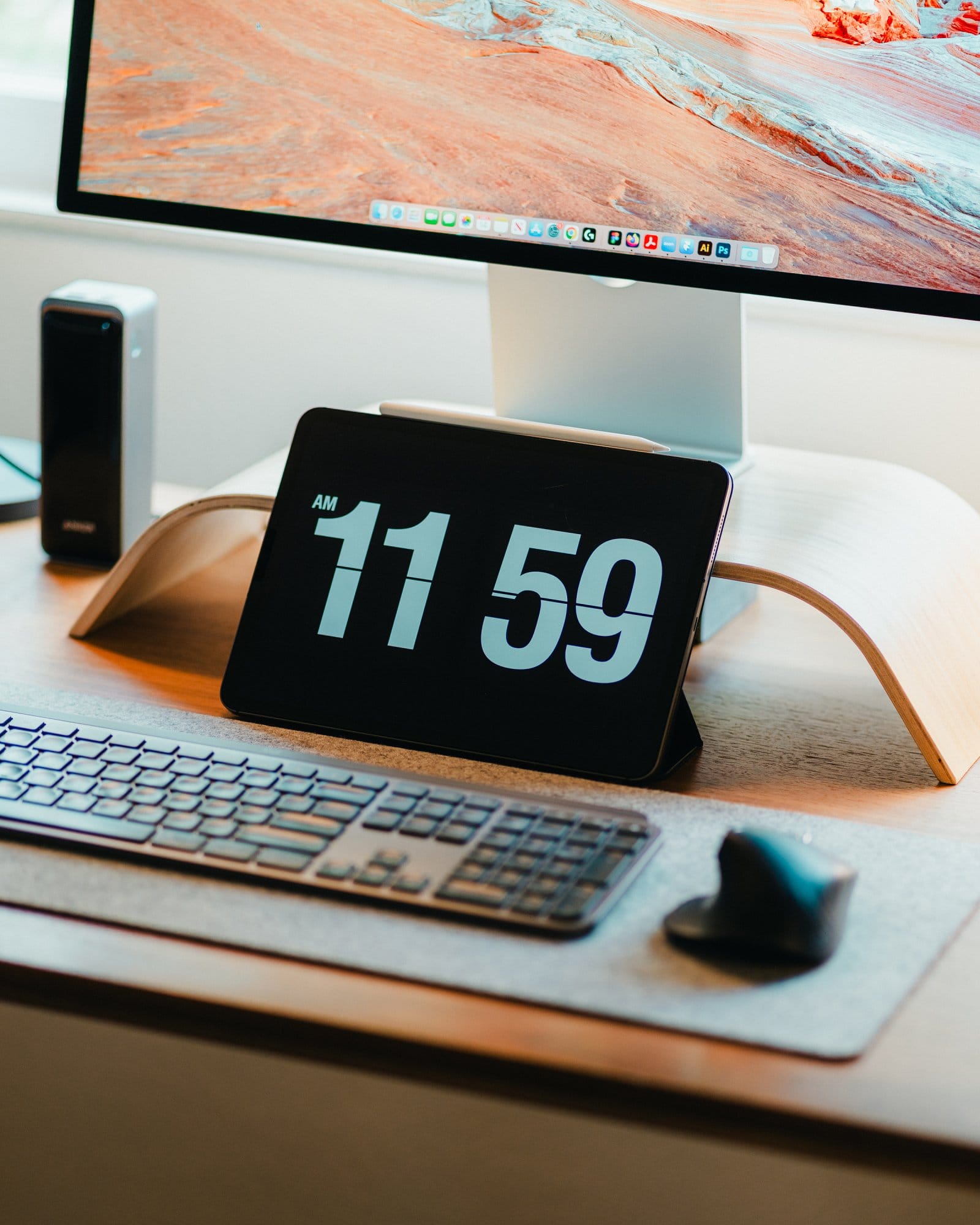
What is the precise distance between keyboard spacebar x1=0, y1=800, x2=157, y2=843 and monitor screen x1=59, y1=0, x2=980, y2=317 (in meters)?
0.40

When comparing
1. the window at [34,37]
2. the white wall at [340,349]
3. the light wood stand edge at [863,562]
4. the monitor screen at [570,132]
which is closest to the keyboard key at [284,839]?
the light wood stand edge at [863,562]

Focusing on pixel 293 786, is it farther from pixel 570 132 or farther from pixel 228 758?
pixel 570 132

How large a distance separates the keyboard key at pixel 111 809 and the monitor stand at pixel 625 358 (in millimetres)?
421

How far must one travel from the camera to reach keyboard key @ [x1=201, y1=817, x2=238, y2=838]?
23.3 inches

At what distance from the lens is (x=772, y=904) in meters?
0.52

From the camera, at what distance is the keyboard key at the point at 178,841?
58cm

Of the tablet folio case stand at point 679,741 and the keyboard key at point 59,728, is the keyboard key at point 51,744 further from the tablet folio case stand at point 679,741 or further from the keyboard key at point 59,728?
the tablet folio case stand at point 679,741

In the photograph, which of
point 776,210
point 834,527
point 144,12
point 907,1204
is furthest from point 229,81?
point 907,1204

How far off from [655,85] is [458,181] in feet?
0.41

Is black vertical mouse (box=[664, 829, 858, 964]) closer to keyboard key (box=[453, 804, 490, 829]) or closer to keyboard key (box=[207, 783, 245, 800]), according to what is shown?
keyboard key (box=[453, 804, 490, 829])

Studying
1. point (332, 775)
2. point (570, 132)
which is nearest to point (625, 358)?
point (570, 132)

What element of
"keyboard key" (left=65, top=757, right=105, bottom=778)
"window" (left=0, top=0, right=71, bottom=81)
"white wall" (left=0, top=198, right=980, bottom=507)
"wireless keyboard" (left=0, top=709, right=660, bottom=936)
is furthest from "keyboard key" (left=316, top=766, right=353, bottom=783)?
"window" (left=0, top=0, right=71, bottom=81)

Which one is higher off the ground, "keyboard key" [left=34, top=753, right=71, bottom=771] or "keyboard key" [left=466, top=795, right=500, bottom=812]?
"keyboard key" [left=466, top=795, right=500, bottom=812]

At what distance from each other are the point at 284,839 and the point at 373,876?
49 mm
